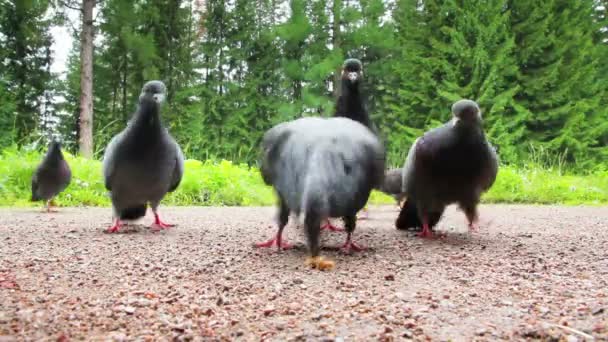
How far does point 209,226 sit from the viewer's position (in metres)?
4.95

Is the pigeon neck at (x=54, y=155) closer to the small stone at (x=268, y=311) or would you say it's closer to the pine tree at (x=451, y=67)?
the small stone at (x=268, y=311)

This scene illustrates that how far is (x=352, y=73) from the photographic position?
4762 mm

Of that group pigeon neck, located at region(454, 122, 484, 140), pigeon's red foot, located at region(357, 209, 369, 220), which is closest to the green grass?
pigeon's red foot, located at region(357, 209, 369, 220)

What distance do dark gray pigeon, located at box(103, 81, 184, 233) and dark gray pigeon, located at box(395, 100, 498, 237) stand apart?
1823mm

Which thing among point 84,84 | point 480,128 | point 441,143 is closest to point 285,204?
point 441,143

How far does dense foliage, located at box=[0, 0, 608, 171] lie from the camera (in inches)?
637

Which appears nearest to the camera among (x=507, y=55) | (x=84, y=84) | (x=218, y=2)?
(x=84, y=84)

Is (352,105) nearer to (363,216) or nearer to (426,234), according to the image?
(426,234)

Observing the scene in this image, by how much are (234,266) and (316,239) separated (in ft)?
1.54

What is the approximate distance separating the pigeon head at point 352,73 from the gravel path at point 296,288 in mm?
1285

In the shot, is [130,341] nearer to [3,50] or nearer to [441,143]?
[3,50]

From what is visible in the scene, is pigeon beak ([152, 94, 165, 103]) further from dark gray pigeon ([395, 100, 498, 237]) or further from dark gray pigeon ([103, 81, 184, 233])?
dark gray pigeon ([395, 100, 498, 237])

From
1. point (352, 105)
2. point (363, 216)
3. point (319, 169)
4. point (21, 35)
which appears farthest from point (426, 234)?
point (21, 35)

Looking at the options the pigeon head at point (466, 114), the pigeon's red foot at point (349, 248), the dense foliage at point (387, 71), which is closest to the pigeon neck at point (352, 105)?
the pigeon head at point (466, 114)
